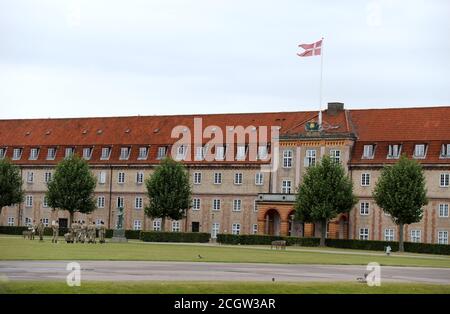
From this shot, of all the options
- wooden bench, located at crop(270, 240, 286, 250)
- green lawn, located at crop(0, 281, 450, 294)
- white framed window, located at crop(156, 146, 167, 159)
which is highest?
white framed window, located at crop(156, 146, 167, 159)

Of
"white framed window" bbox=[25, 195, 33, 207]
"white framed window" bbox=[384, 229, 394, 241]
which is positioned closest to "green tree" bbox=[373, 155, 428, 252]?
"white framed window" bbox=[384, 229, 394, 241]

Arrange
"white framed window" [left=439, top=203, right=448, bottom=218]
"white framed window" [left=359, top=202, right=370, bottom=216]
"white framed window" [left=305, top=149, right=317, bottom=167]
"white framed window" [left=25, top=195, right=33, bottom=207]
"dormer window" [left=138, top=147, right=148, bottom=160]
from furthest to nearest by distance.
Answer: "white framed window" [left=25, top=195, right=33, bottom=207], "dormer window" [left=138, top=147, right=148, bottom=160], "white framed window" [left=305, top=149, right=317, bottom=167], "white framed window" [left=359, top=202, right=370, bottom=216], "white framed window" [left=439, top=203, right=448, bottom=218]

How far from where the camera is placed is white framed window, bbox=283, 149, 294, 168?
114375 mm

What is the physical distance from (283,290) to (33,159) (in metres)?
98.1

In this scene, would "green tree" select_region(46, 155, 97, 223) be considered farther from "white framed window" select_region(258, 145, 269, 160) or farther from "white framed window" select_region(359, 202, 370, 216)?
"white framed window" select_region(359, 202, 370, 216)

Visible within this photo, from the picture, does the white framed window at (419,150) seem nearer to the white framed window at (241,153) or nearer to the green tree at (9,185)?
the white framed window at (241,153)

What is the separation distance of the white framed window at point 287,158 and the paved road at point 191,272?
59648 millimetres

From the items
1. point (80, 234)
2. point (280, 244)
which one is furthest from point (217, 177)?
point (80, 234)

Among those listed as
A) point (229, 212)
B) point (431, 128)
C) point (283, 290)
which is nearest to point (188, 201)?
point (229, 212)

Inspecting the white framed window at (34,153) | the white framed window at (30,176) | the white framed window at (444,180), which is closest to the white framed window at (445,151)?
the white framed window at (444,180)

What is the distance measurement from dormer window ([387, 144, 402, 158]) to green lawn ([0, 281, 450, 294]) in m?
71.1

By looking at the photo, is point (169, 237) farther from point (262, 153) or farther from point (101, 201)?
point (101, 201)
